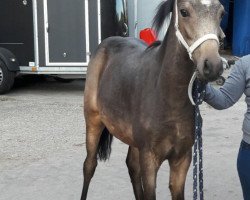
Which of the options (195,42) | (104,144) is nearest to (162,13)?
(195,42)

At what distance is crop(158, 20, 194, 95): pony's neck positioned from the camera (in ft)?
8.55

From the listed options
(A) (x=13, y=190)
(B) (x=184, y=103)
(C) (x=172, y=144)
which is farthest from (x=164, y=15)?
(A) (x=13, y=190)

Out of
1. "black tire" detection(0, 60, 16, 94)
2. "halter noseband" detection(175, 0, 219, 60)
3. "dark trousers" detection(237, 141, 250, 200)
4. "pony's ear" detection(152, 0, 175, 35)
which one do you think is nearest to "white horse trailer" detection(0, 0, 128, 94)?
"black tire" detection(0, 60, 16, 94)

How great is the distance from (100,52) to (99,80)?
267 mm

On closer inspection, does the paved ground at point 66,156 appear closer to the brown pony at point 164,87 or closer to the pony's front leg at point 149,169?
the brown pony at point 164,87

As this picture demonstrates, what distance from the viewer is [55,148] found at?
19.0ft

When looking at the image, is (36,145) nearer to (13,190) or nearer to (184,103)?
(13,190)

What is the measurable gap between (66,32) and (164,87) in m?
6.51

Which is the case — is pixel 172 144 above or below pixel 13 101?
above

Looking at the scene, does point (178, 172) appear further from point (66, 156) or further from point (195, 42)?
point (66, 156)

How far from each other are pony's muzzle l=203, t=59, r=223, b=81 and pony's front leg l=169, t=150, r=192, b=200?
884mm

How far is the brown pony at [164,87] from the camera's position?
2305mm

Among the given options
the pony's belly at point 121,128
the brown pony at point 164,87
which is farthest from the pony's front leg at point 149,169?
the pony's belly at point 121,128

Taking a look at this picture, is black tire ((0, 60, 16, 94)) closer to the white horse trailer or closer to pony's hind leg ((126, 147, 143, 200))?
the white horse trailer
